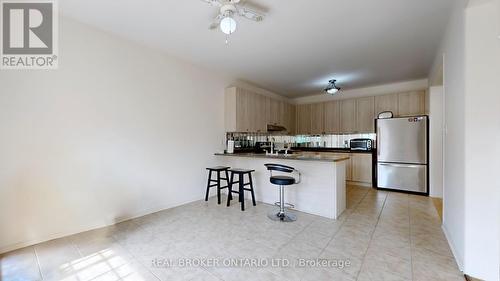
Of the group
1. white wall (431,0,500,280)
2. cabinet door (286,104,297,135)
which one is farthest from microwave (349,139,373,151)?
white wall (431,0,500,280)

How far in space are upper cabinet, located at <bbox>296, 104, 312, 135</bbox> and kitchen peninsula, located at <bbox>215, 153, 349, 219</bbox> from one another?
3.16 meters

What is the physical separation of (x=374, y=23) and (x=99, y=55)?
3.60 meters

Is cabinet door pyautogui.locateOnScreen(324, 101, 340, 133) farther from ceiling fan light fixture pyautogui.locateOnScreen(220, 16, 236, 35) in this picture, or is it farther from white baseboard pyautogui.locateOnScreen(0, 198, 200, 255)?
white baseboard pyautogui.locateOnScreen(0, 198, 200, 255)

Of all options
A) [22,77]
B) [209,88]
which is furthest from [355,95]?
[22,77]

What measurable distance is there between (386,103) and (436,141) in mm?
1442

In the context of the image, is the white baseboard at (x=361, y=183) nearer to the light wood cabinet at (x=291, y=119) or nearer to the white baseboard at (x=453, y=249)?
the light wood cabinet at (x=291, y=119)

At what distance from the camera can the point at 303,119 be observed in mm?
6762

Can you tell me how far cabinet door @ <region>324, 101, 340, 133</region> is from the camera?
604 centimetres

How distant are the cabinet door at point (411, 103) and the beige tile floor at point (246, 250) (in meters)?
2.66

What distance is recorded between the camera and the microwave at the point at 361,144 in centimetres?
538

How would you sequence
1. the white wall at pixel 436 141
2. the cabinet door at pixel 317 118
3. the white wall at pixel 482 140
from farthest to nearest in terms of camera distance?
the cabinet door at pixel 317 118 < the white wall at pixel 436 141 < the white wall at pixel 482 140

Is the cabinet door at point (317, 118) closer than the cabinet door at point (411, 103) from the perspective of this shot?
No

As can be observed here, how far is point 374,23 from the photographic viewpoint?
2.61 m

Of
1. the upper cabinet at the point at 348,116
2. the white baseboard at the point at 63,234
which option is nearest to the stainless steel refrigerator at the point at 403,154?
the upper cabinet at the point at 348,116
